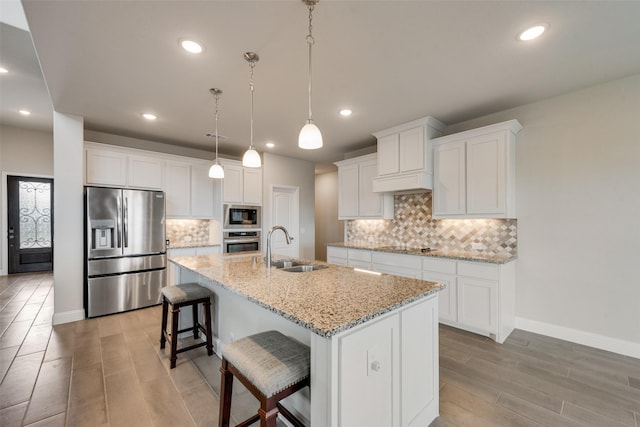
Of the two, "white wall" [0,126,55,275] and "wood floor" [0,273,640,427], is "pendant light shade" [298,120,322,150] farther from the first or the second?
"white wall" [0,126,55,275]

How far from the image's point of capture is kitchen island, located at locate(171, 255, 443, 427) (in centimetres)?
117

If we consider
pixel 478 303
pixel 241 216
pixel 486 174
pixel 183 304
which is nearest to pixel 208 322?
pixel 183 304

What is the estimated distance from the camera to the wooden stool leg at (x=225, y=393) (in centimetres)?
153

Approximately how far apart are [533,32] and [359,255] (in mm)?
3236

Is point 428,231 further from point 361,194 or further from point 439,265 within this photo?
point 361,194

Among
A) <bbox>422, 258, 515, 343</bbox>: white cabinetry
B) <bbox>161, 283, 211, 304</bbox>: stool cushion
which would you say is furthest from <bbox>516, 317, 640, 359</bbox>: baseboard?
<bbox>161, 283, 211, 304</bbox>: stool cushion

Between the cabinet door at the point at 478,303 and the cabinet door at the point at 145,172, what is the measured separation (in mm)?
4704

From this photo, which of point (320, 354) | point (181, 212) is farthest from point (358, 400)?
point (181, 212)

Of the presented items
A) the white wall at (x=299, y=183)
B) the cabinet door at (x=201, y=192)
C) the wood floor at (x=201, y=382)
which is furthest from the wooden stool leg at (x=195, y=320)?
the white wall at (x=299, y=183)

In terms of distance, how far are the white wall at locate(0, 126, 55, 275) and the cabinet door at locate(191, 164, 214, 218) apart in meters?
3.85

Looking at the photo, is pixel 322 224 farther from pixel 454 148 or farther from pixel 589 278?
pixel 589 278

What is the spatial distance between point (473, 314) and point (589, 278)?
47.6 inches

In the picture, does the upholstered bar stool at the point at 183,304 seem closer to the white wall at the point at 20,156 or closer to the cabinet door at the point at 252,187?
the cabinet door at the point at 252,187

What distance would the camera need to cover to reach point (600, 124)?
2.78 m
